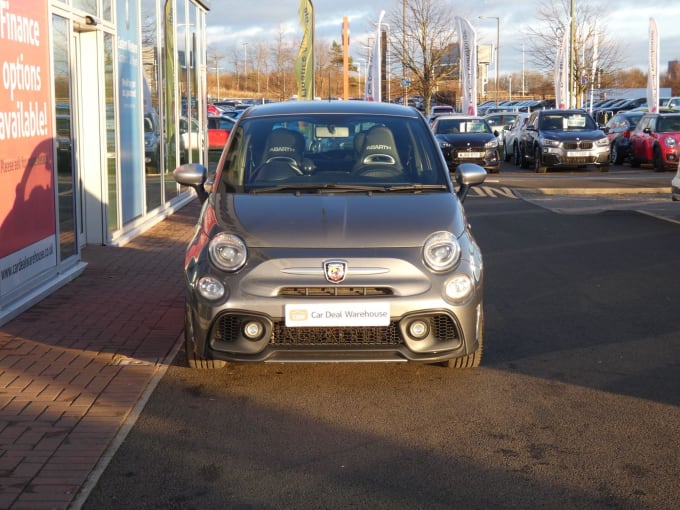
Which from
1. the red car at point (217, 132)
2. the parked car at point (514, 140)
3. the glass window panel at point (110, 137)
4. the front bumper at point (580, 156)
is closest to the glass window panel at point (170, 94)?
the glass window panel at point (110, 137)

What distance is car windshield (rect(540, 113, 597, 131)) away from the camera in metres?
27.0

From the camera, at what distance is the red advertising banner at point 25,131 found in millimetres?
7578

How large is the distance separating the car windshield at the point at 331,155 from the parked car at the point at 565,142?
19395mm

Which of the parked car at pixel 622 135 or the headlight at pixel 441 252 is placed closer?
the headlight at pixel 441 252

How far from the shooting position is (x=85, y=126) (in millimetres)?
11430

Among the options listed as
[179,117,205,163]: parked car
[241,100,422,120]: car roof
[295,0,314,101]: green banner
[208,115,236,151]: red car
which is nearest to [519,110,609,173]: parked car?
[295,0,314,101]: green banner

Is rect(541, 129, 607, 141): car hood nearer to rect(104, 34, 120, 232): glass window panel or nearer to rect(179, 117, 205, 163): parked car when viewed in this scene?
rect(179, 117, 205, 163): parked car

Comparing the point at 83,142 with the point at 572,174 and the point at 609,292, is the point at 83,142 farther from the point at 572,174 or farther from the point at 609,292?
the point at 572,174

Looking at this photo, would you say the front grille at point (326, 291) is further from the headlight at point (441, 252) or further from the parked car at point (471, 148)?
the parked car at point (471, 148)

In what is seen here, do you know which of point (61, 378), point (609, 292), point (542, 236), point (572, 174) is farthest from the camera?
point (572, 174)

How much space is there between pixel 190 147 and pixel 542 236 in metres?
7.48

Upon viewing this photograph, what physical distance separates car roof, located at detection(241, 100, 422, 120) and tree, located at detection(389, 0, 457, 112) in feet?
157

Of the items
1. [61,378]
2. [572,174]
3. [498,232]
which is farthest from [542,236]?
[572,174]

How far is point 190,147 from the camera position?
18.2 meters
